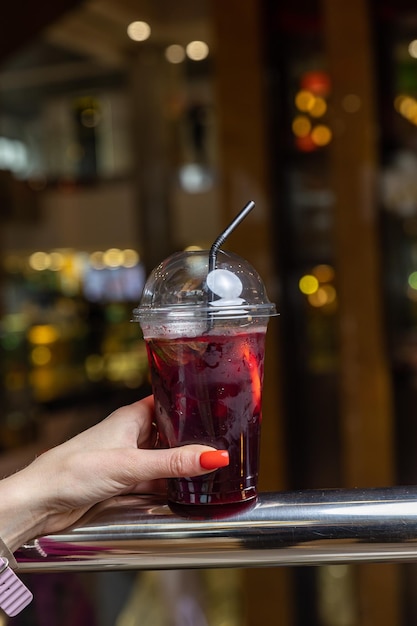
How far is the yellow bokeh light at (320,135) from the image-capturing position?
4188mm

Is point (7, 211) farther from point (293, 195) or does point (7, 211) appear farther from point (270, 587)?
point (270, 587)

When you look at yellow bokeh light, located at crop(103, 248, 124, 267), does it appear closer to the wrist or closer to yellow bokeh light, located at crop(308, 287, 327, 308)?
yellow bokeh light, located at crop(308, 287, 327, 308)

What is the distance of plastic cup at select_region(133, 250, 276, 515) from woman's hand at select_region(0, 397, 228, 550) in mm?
37

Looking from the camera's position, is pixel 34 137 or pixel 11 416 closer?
pixel 11 416

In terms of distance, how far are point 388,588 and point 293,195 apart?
1.81 metres

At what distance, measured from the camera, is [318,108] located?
4.21 m

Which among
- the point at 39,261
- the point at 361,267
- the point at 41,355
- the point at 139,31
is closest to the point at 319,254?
the point at 361,267

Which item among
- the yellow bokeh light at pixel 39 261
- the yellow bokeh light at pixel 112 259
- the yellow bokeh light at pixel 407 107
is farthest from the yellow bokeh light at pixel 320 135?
the yellow bokeh light at pixel 39 261

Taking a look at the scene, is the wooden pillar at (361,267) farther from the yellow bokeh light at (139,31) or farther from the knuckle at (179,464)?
the knuckle at (179,464)

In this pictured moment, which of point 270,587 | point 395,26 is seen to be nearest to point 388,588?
point 270,587

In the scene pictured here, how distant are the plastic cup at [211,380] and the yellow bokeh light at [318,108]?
342 cm

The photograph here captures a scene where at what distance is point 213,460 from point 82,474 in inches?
4.8

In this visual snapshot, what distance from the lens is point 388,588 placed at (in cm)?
388

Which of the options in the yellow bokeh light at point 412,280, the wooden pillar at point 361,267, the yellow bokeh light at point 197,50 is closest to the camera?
the wooden pillar at point 361,267
